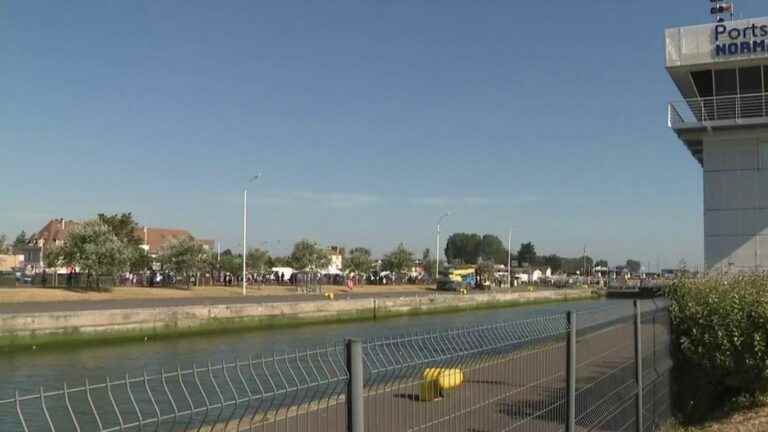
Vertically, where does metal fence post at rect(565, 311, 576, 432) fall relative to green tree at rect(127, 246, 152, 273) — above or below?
below

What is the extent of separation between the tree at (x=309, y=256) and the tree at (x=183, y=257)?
13.6 meters

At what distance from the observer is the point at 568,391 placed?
704 cm

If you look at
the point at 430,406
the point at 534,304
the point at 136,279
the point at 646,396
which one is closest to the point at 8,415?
the point at 646,396

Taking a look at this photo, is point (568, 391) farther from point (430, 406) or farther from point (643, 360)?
point (643, 360)

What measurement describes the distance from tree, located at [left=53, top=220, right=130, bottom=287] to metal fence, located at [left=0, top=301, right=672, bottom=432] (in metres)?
50.2

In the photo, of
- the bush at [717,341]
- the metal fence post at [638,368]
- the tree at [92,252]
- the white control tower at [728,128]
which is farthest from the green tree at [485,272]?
the metal fence post at [638,368]

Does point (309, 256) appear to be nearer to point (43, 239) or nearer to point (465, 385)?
point (43, 239)

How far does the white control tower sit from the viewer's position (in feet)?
120

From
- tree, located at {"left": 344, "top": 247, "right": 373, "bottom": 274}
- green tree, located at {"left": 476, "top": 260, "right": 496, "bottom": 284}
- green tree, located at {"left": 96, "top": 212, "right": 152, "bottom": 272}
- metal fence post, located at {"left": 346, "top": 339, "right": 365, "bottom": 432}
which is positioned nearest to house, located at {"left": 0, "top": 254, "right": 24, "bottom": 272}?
green tree, located at {"left": 96, "top": 212, "right": 152, "bottom": 272}

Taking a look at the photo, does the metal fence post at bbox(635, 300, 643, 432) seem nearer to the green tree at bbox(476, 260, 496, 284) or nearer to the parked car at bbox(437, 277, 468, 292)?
the parked car at bbox(437, 277, 468, 292)

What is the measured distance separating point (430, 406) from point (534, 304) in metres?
88.5

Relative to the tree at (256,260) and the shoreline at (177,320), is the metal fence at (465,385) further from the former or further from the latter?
the tree at (256,260)

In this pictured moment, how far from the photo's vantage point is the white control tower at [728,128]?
36.7m

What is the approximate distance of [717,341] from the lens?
12336 millimetres
